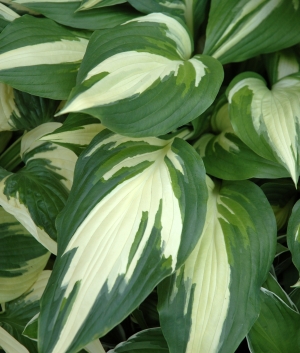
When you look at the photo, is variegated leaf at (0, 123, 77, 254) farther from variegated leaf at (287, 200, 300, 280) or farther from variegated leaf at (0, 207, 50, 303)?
variegated leaf at (287, 200, 300, 280)

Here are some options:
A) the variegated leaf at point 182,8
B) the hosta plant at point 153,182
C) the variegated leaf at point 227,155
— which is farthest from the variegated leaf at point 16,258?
the variegated leaf at point 182,8

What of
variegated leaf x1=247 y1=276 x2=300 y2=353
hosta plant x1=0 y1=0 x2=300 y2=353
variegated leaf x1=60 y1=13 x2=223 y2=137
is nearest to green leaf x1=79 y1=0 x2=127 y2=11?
hosta plant x1=0 y1=0 x2=300 y2=353

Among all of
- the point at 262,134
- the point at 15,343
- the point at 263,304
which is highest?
the point at 262,134

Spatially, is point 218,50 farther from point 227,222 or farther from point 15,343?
point 15,343

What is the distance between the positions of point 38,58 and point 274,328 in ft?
2.00

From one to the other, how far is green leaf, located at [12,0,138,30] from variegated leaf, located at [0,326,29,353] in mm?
588

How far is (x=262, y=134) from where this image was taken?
0.64m

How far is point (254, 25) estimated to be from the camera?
79 centimetres

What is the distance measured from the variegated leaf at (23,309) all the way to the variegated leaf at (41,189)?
0.17 metres

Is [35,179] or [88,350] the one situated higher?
[35,179]

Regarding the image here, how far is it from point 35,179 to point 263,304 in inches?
18.0

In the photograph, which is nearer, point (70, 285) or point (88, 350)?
point (70, 285)

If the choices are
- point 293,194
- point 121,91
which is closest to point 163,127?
point 121,91

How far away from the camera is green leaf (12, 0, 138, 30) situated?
78 cm
